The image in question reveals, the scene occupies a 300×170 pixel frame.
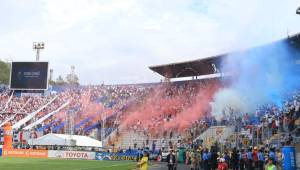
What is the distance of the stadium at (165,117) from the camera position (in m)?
30.9

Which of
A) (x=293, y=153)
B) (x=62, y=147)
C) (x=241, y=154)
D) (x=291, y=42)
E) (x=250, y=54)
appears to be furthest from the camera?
(x=62, y=147)

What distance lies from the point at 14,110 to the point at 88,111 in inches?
442

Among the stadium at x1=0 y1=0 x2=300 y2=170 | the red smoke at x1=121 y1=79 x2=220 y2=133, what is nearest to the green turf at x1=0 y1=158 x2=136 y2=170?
the stadium at x1=0 y1=0 x2=300 y2=170

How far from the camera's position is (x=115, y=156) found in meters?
43.4

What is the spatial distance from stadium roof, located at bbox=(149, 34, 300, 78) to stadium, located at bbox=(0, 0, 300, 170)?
5.2 inches

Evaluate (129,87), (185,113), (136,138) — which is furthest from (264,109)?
(129,87)

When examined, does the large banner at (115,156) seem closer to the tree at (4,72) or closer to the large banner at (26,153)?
the large banner at (26,153)

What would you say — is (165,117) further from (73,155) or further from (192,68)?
(73,155)

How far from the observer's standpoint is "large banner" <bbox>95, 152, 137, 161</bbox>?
42638mm

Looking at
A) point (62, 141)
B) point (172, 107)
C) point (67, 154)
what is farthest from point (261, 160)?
point (172, 107)

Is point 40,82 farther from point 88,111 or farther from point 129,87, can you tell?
point 129,87

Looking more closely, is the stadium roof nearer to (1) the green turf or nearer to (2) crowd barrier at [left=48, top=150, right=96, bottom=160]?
(2) crowd barrier at [left=48, top=150, right=96, bottom=160]

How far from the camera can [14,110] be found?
209 ft

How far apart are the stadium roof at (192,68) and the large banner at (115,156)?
14.4 meters
